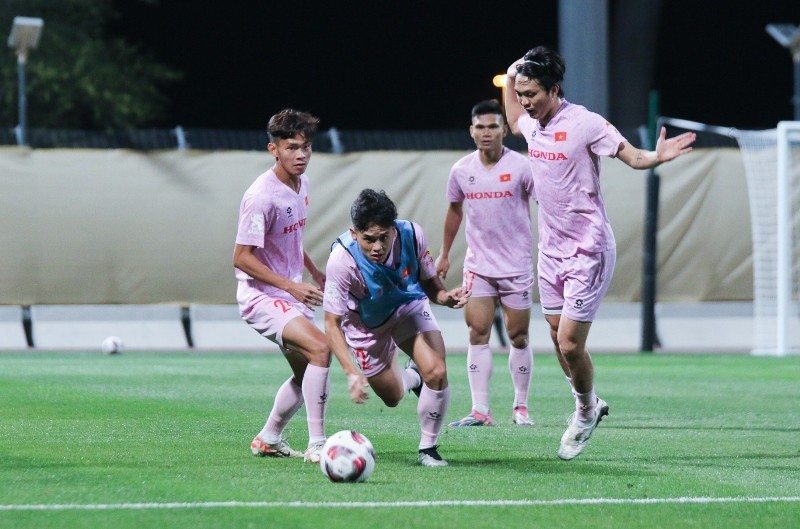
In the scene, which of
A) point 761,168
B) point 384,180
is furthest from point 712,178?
point 384,180

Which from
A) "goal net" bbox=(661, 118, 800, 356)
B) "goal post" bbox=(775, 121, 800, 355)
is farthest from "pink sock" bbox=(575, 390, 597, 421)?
"goal net" bbox=(661, 118, 800, 356)

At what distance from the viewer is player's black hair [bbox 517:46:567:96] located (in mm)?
8758

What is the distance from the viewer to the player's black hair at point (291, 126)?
8625mm

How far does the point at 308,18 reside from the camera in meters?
42.3

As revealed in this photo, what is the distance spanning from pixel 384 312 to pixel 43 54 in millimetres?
27225

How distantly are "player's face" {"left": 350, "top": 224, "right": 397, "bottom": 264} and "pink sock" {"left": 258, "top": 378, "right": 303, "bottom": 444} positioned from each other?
1.13m

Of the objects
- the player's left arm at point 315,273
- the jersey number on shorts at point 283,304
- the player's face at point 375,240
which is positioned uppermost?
the player's face at point 375,240

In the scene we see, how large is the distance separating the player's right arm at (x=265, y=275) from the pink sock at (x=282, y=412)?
63cm

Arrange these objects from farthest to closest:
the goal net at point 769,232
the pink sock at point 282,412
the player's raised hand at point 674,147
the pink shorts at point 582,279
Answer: the goal net at point 769,232
the pink shorts at point 582,279
the pink sock at point 282,412
the player's raised hand at point 674,147

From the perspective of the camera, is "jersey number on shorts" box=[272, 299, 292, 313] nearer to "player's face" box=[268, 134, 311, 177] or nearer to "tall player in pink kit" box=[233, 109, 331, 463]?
"tall player in pink kit" box=[233, 109, 331, 463]

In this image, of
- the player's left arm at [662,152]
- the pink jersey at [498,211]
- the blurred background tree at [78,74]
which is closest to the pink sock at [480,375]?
the pink jersey at [498,211]

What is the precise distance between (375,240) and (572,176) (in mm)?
1476

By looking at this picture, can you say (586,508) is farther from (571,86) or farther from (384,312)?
(571,86)

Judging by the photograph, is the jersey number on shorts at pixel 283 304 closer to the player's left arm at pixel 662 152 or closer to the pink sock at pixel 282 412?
the pink sock at pixel 282 412
